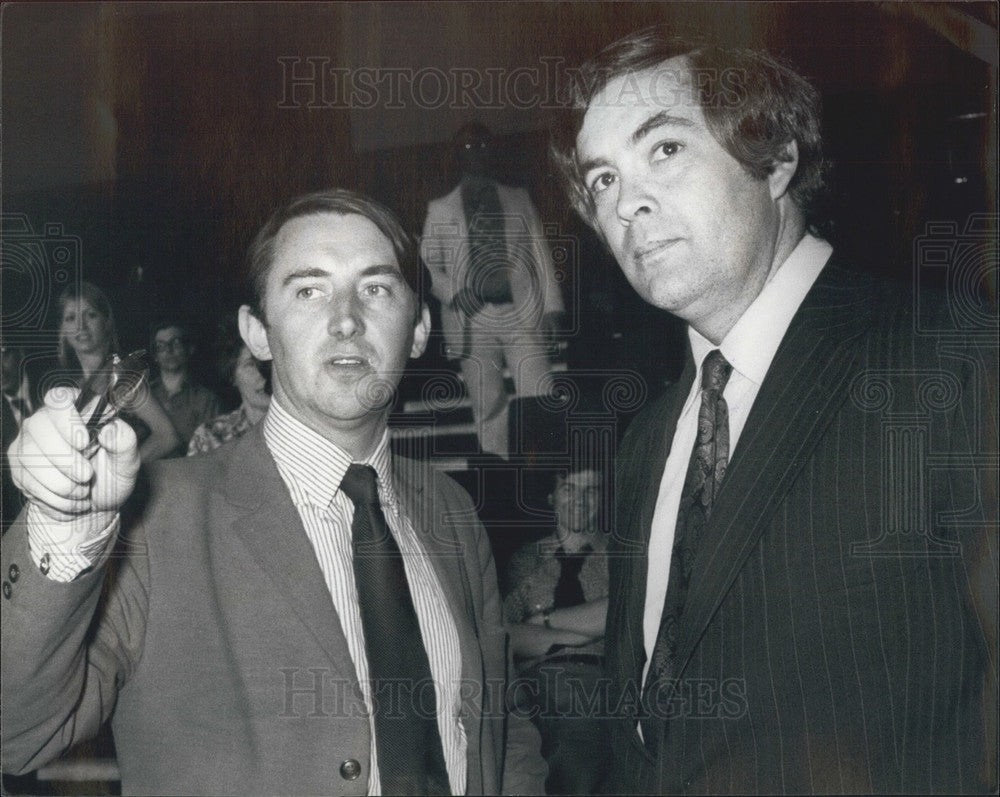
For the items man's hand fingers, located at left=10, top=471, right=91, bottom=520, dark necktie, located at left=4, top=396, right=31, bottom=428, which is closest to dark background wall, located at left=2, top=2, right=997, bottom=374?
dark necktie, located at left=4, top=396, right=31, bottom=428

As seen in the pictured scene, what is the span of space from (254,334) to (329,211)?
0.93 feet

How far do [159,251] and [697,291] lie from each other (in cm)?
107

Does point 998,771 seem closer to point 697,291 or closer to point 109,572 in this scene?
point 697,291

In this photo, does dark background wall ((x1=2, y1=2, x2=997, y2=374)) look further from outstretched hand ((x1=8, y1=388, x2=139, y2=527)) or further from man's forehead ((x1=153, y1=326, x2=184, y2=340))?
outstretched hand ((x1=8, y1=388, x2=139, y2=527))

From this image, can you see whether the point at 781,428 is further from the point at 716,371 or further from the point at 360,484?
the point at 360,484

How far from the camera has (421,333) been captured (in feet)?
6.14

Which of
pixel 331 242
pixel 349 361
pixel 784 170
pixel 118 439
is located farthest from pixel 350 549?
pixel 784 170

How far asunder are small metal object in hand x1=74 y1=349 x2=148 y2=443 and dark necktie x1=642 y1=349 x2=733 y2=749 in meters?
1.10

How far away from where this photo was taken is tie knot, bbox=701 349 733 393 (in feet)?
6.13

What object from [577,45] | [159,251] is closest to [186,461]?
[159,251]

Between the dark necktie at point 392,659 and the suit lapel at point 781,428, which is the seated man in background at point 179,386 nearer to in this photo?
the dark necktie at point 392,659

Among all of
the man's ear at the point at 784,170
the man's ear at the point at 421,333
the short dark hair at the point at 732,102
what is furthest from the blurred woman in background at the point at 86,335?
the man's ear at the point at 784,170

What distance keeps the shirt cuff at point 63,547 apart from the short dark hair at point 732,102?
110 cm

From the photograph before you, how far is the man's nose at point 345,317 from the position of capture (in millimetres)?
1830
